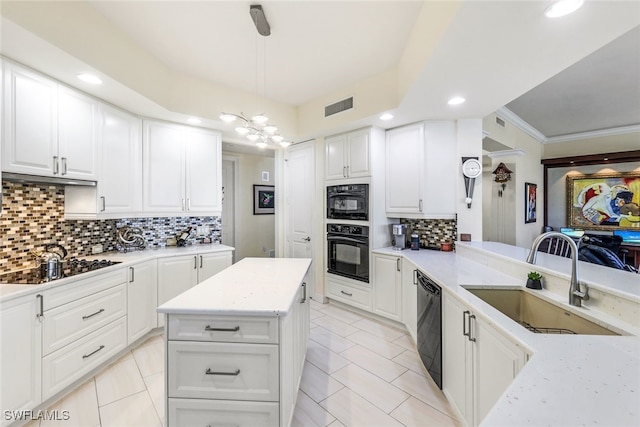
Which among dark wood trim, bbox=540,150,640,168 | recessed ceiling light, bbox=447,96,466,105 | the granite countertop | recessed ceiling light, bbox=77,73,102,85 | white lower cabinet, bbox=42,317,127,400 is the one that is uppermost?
recessed ceiling light, bbox=77,73,102,85

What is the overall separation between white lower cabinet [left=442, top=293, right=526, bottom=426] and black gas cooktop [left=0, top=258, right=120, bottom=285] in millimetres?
2812

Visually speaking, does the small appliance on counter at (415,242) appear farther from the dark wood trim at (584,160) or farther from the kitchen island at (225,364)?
the dark wood trim at (584,160)

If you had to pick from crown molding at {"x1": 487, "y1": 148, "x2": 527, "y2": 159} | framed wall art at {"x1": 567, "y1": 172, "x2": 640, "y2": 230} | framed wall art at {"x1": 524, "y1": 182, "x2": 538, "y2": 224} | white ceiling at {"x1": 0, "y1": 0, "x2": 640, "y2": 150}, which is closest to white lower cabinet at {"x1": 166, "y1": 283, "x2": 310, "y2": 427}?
white ceiling at {"x1": 0, "y1": 0, "x2": 640, "y2": 150}

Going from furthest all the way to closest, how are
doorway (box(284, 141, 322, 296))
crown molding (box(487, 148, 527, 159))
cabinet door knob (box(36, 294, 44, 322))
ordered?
1. crown molding (box(487, 148, 527, 159))
2. doorway (box(284, 141, 322, 296))
3. cabinet door knob (box(36, 294, 44, 322))

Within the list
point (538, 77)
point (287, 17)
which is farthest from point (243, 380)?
point (538, 77)

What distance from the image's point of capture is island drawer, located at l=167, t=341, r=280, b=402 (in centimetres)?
136

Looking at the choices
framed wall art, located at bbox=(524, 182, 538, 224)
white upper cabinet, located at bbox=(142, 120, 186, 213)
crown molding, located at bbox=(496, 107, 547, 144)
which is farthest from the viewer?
framed wall art, located at bbox=(524, 182, 538, 224)

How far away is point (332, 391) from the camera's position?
2.01 meters

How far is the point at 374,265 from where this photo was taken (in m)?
3.23

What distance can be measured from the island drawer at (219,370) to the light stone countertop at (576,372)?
106cm

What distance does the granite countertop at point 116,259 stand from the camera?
1.64 meters

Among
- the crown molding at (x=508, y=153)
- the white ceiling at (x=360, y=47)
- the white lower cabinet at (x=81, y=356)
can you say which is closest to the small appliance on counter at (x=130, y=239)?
the white lower cabinet at (x=81, y=356)

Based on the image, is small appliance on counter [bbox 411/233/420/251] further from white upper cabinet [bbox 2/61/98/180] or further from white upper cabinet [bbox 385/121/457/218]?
white upper cabinet [bbox 2/61/98/180]

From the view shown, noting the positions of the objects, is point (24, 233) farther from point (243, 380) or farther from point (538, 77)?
point (538, 77)
